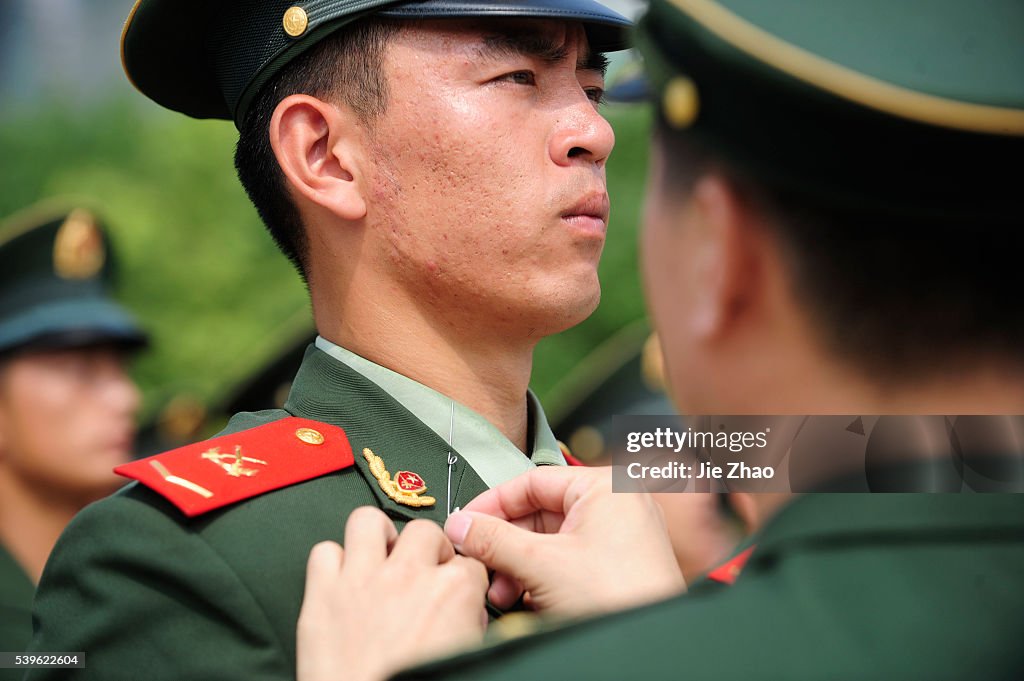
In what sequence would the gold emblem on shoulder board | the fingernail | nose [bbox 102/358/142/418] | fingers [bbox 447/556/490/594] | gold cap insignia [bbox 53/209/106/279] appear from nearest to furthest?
fingers [bbox 447/556/490/594]
the fingernail
the gold emblem on shoulder board
nose [bbox 102/358/142/418]
gold cap insignia [bbox 53/209/106/279]

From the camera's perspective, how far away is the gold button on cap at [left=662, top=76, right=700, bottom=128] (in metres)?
1.61

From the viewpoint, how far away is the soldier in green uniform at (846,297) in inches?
57.9

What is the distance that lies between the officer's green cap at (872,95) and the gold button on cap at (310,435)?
4.14ft

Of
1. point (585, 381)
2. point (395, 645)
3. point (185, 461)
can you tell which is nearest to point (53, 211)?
point (585, 381)

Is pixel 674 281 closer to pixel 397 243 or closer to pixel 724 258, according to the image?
pixel 724 258

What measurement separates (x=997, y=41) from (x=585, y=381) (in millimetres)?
5920

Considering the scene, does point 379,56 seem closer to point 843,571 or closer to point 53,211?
point 843,571

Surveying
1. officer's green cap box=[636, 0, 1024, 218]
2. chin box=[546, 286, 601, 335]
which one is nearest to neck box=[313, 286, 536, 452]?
chin box=[546, 286, 601, 335]

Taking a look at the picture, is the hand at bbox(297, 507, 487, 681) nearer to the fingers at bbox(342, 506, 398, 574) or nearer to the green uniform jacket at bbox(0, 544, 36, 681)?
the fingers at bbox(342, 506, 398, 574)

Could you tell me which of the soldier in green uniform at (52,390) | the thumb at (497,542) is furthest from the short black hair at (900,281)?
the soldier in green uniform at (52,390)

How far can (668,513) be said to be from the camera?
3799mm

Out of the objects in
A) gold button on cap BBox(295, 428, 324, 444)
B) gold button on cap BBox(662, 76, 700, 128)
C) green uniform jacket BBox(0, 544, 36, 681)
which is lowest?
green uniform jacket BBox(0, 544, 36, 681)

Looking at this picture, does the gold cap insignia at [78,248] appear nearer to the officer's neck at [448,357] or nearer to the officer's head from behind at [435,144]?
the officer's head from behind at [435,144]

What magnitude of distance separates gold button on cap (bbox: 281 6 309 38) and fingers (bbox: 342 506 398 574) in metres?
1.15
